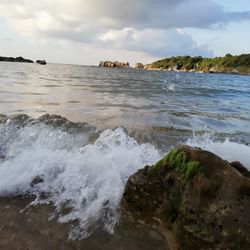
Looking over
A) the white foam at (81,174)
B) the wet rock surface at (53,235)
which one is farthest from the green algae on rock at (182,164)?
the white foam at (81,174)

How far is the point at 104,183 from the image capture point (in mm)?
5082

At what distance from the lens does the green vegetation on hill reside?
167375 millimetres

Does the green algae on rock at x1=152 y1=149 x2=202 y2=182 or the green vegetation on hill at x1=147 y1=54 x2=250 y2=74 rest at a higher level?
the green algae on rock at x1=152 y1=149 x2=202 y2=182

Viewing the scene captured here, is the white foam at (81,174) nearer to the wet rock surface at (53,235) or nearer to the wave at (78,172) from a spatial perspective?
the wave at (78,172)

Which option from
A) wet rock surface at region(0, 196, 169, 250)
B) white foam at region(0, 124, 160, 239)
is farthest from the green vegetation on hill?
wet rock surface at region(0, 196, 169, 250)

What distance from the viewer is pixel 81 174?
532 cm

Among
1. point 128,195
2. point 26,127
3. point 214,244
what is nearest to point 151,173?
point 128,195

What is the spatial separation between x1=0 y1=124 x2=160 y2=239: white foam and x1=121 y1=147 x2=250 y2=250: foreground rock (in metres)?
0.50

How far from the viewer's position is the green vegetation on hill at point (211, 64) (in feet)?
549

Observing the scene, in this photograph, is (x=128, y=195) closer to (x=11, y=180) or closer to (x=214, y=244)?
(x=214, y=244)

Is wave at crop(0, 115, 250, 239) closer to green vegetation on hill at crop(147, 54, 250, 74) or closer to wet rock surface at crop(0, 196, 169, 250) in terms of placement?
wet rock surface at crop(0, 196, 169, 250)

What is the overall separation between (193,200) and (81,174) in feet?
7.25

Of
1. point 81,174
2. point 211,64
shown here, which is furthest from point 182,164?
point 211,64

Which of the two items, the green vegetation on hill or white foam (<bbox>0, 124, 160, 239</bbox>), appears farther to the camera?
the green vegetation on hill
